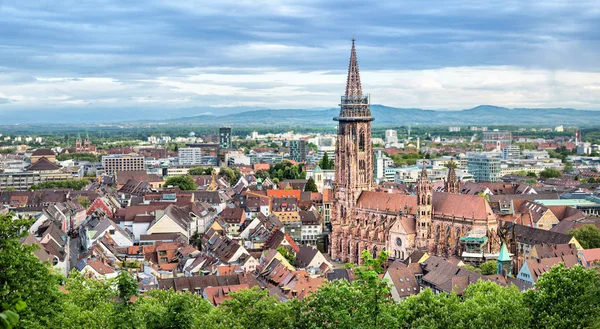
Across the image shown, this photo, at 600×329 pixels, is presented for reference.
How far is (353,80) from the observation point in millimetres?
113938

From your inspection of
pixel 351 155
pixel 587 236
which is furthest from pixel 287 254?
pixel 587 236

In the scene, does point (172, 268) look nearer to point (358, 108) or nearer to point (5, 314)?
point (358, 108)

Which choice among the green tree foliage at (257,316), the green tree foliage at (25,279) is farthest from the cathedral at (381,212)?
the green tree foliage at (25,279)

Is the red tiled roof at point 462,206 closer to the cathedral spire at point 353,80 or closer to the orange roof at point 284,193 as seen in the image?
the cathedral spire at point 353,80

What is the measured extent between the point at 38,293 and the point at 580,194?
424 feet

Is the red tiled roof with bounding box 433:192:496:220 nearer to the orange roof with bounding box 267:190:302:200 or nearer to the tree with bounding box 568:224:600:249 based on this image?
the tree with bounding box 568:224:600:249

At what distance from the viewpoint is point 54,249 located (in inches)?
3324

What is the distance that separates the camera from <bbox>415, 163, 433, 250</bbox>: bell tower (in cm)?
9438

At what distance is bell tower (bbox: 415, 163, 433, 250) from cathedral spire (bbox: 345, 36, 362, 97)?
24.4 meters

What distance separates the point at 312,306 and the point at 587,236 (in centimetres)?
6642

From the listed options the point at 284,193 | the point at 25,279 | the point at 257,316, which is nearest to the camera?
the point at 25,279

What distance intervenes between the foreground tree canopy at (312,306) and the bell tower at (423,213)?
45.5 metres

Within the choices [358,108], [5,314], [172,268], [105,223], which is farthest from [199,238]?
[5,314]

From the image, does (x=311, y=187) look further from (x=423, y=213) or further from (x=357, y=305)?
(x=357, y=305)
